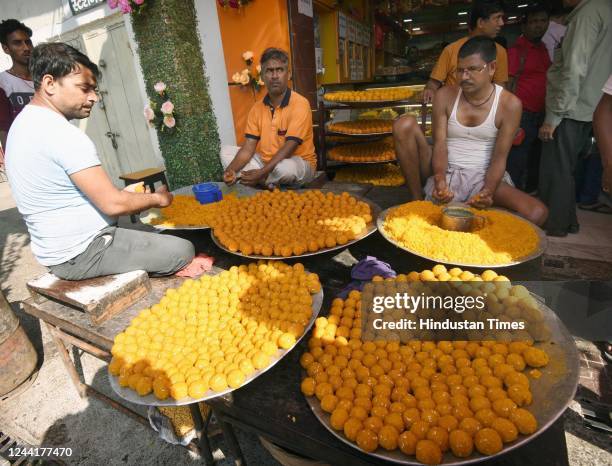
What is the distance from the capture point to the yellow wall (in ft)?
15.2

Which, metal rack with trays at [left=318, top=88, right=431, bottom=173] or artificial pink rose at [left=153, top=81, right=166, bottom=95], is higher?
artificial pink rose at [left=153, top=81, right=166, bottom=95]

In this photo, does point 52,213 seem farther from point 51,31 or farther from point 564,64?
point 51,31

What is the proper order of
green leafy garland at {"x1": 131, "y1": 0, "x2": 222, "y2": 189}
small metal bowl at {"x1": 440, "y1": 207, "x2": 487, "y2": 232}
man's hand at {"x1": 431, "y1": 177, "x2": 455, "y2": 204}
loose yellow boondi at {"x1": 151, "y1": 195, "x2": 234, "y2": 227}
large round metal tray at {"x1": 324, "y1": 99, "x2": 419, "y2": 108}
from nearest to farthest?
1. small metal bowl at {"x1": 440, "y1": 207, "x2": 487, "y2": 232}
2. man's hand at {"x1": 431, "y1": 177, "x2": 455, "y2": 204}
3. loose yellow boondi at {"x1": 151, "y1": 195, "x2": 234, "y2": 227}
4. large round metal tray at {"x1": 324, "y1": 99, "x2": 419, "y2": 108}
5. green leafy garland at {"x1": 131, "y1": 0, "x2": 222, "y2": 189}

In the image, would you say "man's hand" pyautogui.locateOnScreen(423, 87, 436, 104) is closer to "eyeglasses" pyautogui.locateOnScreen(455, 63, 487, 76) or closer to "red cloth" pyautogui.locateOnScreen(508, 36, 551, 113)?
"red cloth" pyautogui.locateOnScreen(508, 36, 551, 113)

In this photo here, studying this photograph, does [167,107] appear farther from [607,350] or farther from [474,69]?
[607,350]

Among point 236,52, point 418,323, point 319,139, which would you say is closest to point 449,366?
point 418,323

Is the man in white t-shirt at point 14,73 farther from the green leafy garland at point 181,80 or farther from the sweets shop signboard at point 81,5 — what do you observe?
the sweets shop signboard at point 81,5

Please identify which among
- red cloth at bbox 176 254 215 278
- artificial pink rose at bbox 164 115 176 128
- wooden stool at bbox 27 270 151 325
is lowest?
red cloth at bbox 176 254 215 278

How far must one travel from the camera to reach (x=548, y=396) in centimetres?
118

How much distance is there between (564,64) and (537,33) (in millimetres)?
1281

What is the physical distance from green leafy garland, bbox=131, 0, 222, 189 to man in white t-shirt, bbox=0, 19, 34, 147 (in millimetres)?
1655

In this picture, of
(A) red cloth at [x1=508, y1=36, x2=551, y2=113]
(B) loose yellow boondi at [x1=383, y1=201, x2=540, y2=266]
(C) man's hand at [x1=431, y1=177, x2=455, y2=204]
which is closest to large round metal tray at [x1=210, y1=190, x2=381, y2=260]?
(B) loose yellow boondi at [x1=383, y1=201, x2=540, y2=266]

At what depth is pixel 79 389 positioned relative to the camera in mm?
2424

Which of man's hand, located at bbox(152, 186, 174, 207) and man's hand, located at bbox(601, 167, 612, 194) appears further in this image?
man's hand, located at bbox(152, 186, 174, 207)
